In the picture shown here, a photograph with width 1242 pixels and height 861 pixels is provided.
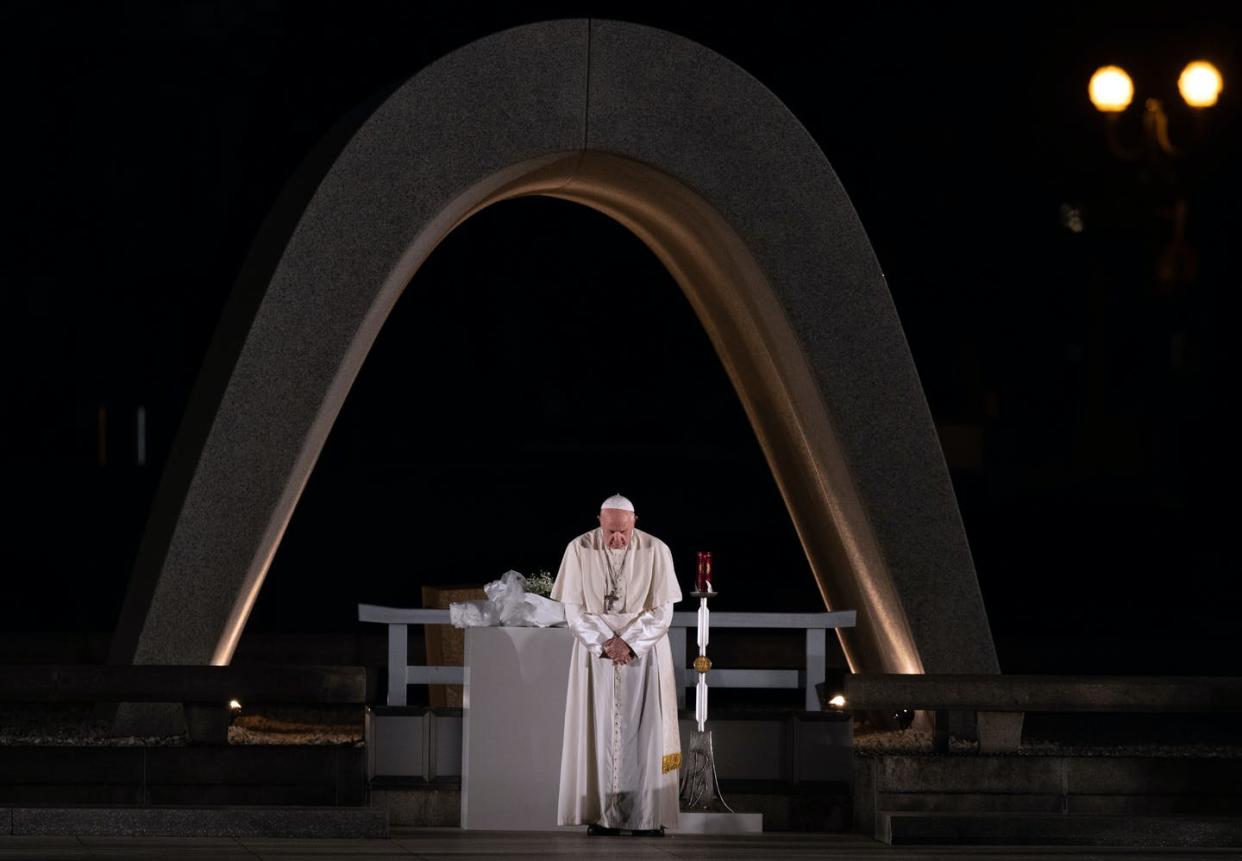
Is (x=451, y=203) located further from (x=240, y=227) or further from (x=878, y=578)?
(x=240, y=227)

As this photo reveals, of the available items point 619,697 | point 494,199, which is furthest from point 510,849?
point 494,199

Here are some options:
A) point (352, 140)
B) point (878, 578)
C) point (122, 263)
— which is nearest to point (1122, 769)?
point (878, 578)

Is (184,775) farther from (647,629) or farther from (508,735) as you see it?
(647,629)

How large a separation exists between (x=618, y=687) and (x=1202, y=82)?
5507mm

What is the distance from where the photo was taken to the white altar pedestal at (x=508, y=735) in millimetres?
12125

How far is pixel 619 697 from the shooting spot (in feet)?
39.7

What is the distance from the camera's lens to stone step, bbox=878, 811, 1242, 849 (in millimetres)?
11938

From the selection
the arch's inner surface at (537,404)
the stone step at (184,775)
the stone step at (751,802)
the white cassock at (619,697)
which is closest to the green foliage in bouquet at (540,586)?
the white cassock at (619,697)

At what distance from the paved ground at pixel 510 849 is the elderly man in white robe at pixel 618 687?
24 centimetres

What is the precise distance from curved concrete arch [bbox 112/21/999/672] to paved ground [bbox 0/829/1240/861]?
7.48 feet

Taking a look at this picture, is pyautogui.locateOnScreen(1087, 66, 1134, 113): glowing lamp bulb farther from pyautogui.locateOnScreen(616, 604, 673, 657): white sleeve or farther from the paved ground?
the paved ground

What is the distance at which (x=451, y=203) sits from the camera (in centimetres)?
1388

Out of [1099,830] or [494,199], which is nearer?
[1099,830]

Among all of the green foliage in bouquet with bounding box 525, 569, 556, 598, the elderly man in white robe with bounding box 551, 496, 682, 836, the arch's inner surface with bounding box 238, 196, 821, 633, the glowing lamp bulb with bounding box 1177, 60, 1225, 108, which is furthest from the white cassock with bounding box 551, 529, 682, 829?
the arch's inner surface with bounding box 238, 196, 821, 633
